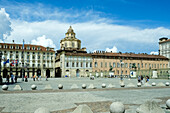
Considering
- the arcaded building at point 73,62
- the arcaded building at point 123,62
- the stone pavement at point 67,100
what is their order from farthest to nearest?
1. the arcaded building at point 123,62
2. the arcaded building at point 73,62
3. the stone pavement at point 67,100

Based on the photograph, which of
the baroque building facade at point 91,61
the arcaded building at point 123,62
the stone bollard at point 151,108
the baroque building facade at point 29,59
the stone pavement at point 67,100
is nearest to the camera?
the stone bollard at point 151,108

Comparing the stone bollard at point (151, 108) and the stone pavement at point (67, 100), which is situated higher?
the stone bollard at point (151, 108)

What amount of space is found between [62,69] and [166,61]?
51794 mm

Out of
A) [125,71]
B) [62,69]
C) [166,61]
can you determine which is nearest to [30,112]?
[62,69]

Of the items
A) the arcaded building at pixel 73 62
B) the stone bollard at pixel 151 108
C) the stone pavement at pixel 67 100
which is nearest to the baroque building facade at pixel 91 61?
the arcaded building at pixel 73 62

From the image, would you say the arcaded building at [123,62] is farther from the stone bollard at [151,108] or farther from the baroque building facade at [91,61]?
the stone bollard at [151,108]

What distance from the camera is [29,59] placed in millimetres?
71500

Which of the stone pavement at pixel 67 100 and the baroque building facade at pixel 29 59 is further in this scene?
the baroque building facade at pixel 29 59

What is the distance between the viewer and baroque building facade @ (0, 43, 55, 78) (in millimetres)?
67938

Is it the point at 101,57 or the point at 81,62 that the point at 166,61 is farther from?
the point at 81,62

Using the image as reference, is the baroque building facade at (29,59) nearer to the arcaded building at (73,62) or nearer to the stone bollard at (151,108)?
the arcaded building at (73,62)

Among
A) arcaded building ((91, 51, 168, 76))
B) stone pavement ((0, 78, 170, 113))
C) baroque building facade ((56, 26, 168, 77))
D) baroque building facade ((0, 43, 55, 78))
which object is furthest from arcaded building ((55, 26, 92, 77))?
stone pavement ((0, 78, 170, 113))

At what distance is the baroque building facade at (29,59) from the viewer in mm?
67938

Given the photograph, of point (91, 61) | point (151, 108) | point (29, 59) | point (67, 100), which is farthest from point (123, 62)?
point (151, 108)
